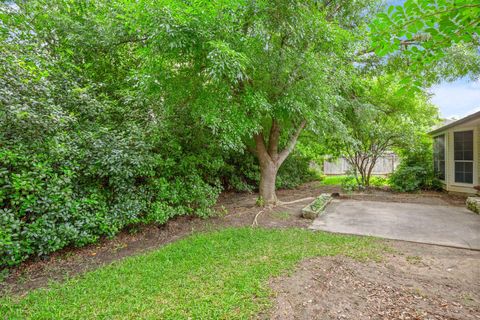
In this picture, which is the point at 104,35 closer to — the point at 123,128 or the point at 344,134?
the point at 123,128

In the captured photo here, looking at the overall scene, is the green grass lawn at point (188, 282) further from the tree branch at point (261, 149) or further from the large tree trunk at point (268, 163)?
the tree branch at point (261, 149)

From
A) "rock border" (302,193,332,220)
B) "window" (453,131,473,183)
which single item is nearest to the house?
"window" (453,131,473,183)

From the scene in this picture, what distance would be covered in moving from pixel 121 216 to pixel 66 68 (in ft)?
9.80

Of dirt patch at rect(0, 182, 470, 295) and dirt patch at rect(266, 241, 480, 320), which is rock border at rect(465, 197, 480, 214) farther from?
dirt patch at rect(0, 182, 470, 295)

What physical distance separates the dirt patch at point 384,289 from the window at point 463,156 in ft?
18.6

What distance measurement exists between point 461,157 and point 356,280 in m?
7.82

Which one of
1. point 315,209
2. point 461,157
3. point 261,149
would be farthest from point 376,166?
point 261,149

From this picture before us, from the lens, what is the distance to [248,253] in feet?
11.2

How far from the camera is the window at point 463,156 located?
290 inches

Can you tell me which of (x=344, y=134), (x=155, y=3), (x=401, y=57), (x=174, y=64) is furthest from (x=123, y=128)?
(x=401, y=57)

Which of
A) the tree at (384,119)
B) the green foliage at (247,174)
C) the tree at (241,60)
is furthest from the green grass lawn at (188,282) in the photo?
the tree at (384,119)

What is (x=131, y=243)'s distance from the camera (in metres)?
4.06

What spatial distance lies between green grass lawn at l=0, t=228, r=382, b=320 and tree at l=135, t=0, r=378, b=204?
6.24ft

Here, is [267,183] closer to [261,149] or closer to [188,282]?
[261,149]
